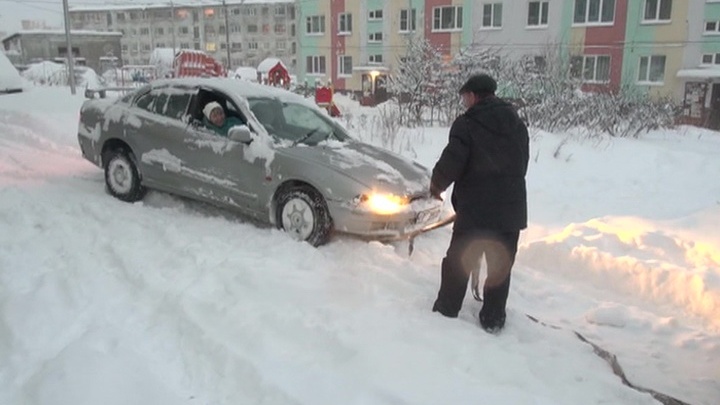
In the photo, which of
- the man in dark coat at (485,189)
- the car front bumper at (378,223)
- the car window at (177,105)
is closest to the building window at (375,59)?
the car window at (177,105)

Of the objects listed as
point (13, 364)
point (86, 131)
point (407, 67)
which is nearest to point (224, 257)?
point (13, 364)

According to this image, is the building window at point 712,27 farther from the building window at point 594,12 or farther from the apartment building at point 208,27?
the apartment building at point 208,27

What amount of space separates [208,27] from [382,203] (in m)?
86.2

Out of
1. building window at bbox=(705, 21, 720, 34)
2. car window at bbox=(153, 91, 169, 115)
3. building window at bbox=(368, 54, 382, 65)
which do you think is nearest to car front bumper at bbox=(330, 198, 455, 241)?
car window at bbox=(153, 91, 169, 115)

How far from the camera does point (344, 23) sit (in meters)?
42.6

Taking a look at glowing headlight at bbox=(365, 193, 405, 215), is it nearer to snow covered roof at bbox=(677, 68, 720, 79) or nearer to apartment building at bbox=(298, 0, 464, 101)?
snow covered roof at bbox=(677, 68, 720, 79)

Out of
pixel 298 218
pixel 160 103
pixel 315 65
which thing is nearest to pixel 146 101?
pixel 160 103

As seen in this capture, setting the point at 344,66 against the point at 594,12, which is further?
the point at 344,66

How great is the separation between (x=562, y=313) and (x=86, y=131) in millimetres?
5908

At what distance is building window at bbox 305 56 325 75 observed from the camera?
4469 cm

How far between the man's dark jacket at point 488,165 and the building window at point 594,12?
108ft

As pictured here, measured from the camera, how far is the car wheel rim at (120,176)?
21.8ft

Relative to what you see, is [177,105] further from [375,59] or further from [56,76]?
[375,59]

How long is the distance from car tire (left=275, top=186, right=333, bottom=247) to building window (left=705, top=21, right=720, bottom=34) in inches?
1280
